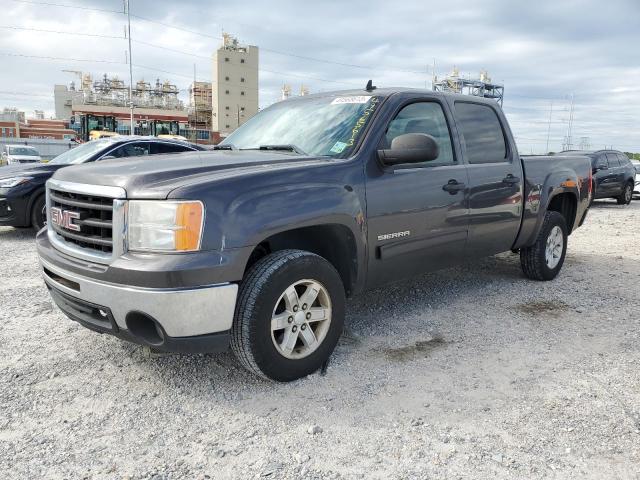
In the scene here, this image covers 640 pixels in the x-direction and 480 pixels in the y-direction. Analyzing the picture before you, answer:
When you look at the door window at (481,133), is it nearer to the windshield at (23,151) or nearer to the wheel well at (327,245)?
the wheel well at (327,245)

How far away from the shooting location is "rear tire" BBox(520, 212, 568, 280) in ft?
18.1

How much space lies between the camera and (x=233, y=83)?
104188 mm

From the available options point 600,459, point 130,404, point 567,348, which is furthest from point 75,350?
point 567,348

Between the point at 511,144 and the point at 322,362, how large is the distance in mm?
3026

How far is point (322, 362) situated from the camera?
10.8 ft

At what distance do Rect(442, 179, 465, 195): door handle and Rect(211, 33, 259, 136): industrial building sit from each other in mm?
100469

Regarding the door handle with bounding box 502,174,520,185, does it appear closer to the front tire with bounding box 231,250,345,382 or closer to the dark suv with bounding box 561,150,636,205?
the front tire with bounding box 231,250,345,382

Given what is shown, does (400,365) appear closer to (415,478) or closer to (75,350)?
(415,478)

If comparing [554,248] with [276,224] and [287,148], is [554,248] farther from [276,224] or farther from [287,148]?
[276,224]

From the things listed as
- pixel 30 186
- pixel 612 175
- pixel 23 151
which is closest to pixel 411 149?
pixel 30 186

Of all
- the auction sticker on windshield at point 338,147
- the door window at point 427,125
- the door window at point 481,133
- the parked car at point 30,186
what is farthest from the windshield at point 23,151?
the auction sticker on windshield at point 338,147

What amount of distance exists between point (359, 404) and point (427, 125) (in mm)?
2281

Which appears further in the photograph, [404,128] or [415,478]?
[404,128]

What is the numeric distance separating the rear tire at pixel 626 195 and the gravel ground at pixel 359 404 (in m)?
12.7
